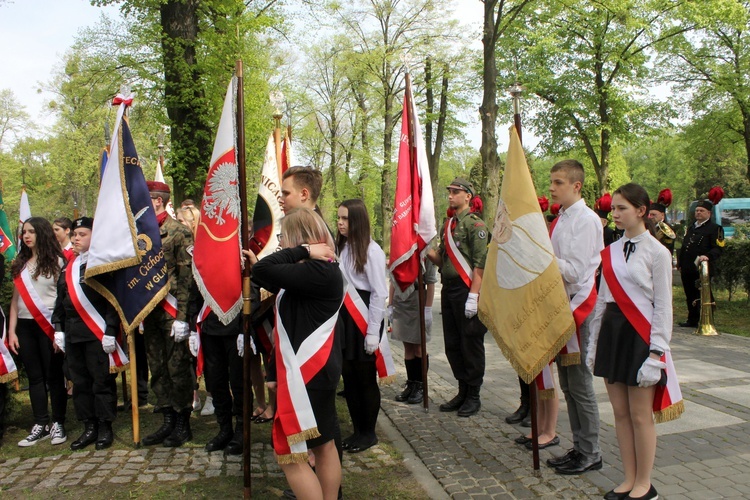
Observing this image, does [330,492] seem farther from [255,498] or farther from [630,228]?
[630,228]

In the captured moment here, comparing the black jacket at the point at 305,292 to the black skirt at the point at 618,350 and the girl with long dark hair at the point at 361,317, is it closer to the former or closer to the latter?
the girl with long dark hair at the point at 361,317

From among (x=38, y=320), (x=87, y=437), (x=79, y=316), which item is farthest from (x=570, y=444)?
(x=38, y=320)

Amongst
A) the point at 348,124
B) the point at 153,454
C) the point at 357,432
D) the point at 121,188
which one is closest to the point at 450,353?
the point at 357,432

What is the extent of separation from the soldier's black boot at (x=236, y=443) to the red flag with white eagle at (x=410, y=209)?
217 cm

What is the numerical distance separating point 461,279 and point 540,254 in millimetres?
1730

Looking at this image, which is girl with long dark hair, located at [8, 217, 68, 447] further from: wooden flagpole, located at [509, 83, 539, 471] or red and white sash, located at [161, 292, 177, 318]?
wooden flagpole, located at [509, 83, 539, 471]

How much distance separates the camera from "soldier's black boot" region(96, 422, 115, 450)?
506 cm

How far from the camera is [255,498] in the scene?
4012 mm

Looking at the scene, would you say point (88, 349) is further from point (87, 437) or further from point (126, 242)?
point (126, 242)

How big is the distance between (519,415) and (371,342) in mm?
1764

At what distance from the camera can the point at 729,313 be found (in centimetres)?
1117

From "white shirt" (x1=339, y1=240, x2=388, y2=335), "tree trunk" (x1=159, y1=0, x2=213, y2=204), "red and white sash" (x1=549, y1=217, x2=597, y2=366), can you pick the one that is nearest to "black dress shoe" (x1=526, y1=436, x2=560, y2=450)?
"red and white sash" (x1=549, y1=217, x2=597, y2=366)

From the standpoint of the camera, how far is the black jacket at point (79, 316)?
4996 millimetres

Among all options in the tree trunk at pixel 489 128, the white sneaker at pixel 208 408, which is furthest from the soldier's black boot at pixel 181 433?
the tree trunk at pixel 489 128
